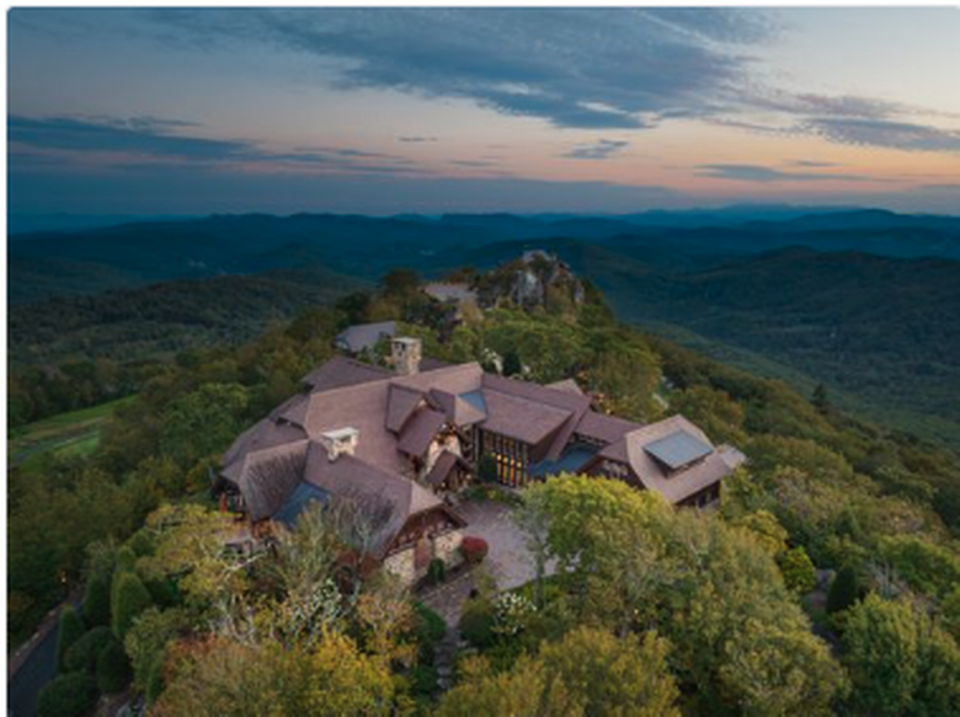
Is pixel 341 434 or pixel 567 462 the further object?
pixel 567 462

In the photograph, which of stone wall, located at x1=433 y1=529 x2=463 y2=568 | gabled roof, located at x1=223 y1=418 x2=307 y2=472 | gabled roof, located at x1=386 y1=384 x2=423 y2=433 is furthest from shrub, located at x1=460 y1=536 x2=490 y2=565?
gabled roof, located at x1=223 y1=418 x2=307 y2=472

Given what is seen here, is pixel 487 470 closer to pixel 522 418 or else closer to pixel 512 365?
pixel 522 418

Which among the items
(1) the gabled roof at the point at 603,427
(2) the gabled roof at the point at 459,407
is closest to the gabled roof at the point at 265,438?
(2) the gabled roof at the point at 459,407

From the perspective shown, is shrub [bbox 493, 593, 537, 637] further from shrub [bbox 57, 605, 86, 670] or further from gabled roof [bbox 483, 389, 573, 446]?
shrub [bbox 57, 605, 86, 670]

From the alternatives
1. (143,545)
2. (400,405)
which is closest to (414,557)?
(400,405)

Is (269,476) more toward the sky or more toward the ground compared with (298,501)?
more toward the sky

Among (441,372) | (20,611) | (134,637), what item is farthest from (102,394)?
(134,637)
